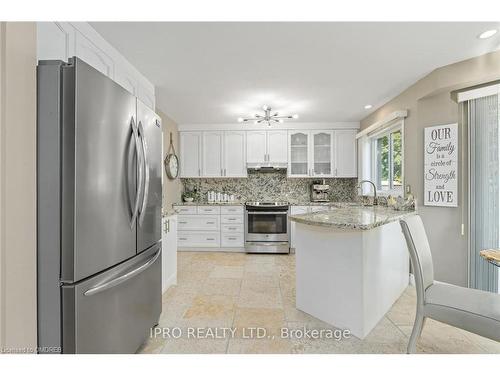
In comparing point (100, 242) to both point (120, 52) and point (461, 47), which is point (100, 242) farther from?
point (461, 47)

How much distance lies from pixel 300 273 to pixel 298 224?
17.4 inches

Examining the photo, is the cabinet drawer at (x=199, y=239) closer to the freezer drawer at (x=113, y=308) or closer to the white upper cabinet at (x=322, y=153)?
the white upper cabinet at (x=322, y=153)

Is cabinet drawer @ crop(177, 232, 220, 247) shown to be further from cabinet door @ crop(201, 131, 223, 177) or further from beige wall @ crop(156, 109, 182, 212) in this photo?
cabinet door @ crop(201, 131, 223, 177)

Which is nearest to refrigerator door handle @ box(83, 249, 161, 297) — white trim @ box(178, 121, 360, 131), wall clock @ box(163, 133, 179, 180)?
wall clock @ box(163, 133, 179, 180)

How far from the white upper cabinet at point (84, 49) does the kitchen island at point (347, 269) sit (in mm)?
2030

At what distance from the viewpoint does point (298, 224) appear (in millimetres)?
2201

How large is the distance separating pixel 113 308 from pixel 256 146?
3726mm

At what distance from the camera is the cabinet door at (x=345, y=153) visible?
452cm

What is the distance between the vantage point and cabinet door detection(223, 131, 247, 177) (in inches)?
182

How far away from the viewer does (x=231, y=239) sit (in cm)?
434

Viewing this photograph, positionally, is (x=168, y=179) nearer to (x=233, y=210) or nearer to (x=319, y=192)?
(x=233, y=210)

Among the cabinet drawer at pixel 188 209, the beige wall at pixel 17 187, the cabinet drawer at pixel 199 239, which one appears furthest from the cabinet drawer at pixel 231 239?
the beige wall at pixel 17 187

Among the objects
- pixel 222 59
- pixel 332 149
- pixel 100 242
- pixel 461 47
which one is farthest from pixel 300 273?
pixel 332 149

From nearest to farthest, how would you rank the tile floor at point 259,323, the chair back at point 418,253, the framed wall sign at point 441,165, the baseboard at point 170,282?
the chair back at point 418,253 → the tile floor at point 259,323 → the framed wall sign at point 441,165 → the baseboard at point 170,282
